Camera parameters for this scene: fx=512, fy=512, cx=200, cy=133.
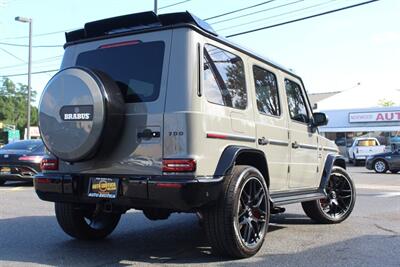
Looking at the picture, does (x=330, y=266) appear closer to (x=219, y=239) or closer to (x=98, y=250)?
(x=219, y=239)

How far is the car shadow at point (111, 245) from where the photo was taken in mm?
5309

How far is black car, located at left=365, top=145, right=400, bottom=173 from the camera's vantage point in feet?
76.2

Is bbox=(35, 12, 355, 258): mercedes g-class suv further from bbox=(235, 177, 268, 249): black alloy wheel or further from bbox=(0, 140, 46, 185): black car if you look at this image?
bbox=(0, 140, 46, 185): black car

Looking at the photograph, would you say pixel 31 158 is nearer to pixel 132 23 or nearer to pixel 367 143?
pixel 132 23

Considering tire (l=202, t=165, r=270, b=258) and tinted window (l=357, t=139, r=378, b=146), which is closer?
tire (l=202, t=165, r=270, b=258)

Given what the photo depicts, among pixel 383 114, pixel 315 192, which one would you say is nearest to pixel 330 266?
pixel 315 192

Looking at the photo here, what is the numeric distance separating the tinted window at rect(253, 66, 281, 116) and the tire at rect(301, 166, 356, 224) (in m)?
2.00

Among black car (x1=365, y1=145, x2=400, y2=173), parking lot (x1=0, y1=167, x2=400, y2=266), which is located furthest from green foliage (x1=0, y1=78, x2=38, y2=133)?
parking lot (x1=0, y1=167, x2=400, y2=266)

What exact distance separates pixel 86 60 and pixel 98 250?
2138 millimetres

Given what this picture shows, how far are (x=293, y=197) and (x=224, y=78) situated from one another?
1.94 metres

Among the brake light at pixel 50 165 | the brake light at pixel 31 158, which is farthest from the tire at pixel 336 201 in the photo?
the brake light at pixel 31 158

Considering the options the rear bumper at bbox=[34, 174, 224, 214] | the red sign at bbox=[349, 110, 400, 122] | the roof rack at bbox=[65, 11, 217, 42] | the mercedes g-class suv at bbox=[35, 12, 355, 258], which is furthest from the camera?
the red sign at bbox=[349, 110, 400, 122]

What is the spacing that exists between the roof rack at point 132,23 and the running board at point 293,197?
6.94 ft

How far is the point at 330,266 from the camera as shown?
5.07 meters
